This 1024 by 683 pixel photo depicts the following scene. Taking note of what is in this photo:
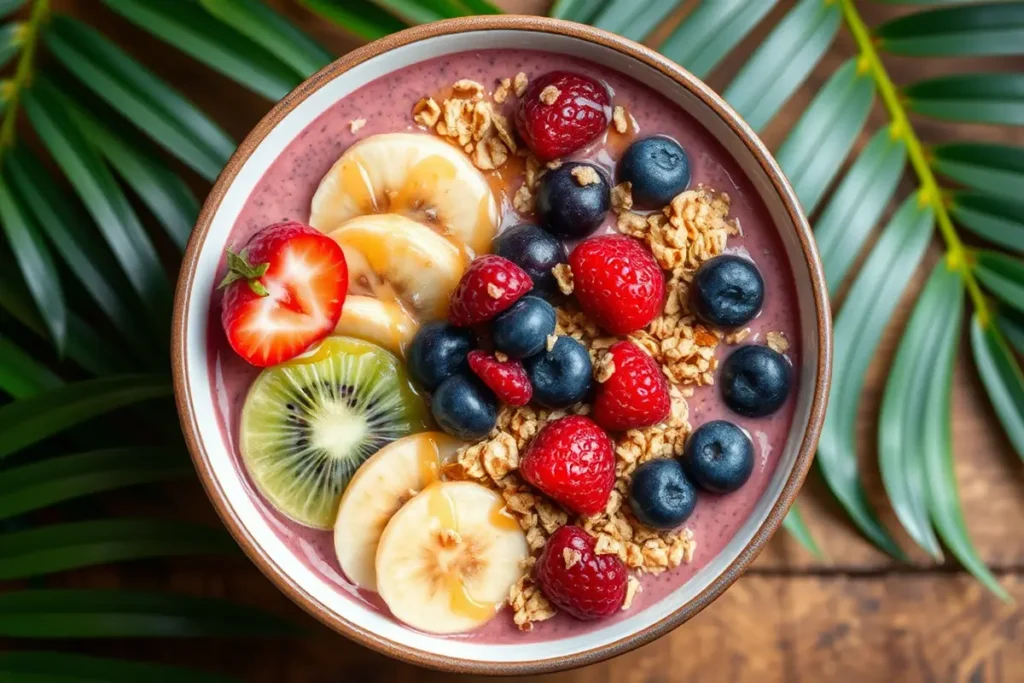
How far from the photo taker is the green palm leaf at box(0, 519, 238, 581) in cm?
138

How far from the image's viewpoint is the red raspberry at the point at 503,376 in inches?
46.1

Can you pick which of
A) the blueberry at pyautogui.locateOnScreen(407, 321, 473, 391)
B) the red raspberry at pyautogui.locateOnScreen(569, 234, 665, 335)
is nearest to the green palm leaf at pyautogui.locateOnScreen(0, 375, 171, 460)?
the blueberry at pyautogui.locateOnScreen(407, 321, 473, 391)

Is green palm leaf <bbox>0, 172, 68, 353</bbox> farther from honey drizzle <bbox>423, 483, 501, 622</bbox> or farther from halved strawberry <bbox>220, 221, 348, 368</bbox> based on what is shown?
honey drizzle <bbox>423, 483, 501, 622</bbox>

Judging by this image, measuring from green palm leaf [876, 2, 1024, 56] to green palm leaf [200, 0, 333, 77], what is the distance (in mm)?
998

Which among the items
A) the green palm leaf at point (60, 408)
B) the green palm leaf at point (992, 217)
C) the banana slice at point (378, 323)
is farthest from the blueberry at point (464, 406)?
the green palm leaf at point (992, 217)

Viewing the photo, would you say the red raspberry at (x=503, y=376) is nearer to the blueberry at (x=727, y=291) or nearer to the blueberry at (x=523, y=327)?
the blueberry at (x=523, y=327)

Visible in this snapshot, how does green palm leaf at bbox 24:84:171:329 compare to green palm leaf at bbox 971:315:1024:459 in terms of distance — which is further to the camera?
green palm leaf at bbox 971:315:1024:459

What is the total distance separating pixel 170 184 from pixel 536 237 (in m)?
0.65

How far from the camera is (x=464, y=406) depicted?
1185mm

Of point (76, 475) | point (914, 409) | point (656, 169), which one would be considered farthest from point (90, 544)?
point (914, 409)

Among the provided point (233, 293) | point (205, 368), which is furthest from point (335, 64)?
point (205, 368)

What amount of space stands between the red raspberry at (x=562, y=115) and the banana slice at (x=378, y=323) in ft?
1.00

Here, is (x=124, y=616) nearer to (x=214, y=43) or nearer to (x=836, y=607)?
(x=214, y=43)

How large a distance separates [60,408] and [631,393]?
2.89 feet
